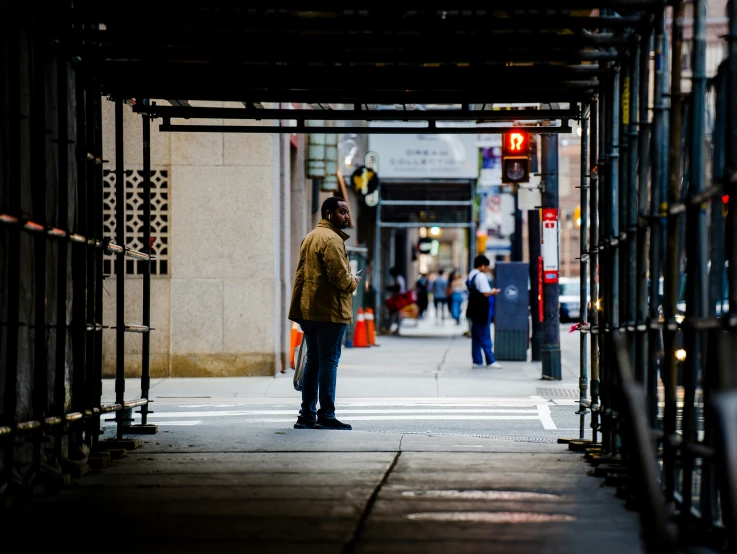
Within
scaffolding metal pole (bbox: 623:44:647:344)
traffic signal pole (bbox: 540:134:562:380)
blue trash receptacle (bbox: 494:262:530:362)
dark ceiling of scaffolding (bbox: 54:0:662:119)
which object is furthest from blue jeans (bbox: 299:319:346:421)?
blue trash receptacle (bbox: 494:262:530:362)

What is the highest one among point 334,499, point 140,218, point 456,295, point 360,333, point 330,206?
point 140,218

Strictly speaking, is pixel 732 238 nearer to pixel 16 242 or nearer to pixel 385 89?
pixel 16 242

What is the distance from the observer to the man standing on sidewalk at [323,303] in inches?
381

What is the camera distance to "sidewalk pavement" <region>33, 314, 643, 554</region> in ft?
17.4

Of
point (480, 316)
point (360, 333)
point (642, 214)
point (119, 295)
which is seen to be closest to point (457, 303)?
point (360, 333)

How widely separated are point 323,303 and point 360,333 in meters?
15.5

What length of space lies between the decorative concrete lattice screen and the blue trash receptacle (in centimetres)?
665

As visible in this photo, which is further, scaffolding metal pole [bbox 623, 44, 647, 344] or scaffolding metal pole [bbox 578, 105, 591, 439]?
scaffolding metal pole [bbox 578, 105, 591, 439]

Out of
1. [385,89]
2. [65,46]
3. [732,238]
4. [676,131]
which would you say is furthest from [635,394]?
[385,89]

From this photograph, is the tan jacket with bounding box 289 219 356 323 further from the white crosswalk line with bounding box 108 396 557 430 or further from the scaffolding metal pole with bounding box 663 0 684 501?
the scaffolding metal pole with bounding box 663 0 684 501

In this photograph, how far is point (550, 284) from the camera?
17.8 m

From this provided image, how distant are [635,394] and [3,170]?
3.77 m

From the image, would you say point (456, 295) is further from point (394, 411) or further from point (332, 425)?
point (332, 425)

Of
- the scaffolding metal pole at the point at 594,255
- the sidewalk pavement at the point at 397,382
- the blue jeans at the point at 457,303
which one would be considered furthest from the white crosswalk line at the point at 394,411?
the blue jeans at the point at 457,303
